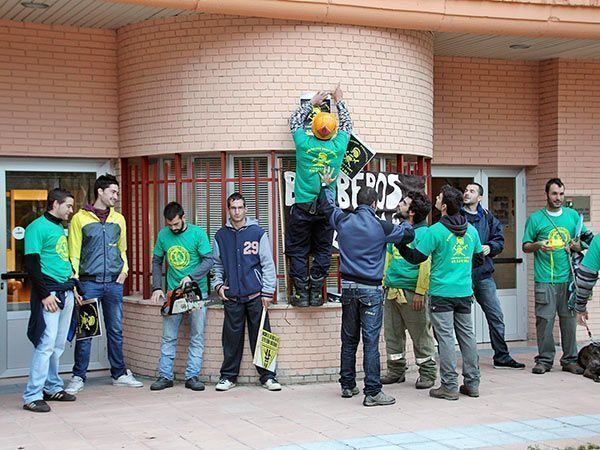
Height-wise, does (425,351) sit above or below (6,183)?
below

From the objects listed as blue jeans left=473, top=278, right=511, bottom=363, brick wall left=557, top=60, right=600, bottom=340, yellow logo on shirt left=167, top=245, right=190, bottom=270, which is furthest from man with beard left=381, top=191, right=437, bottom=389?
brick wall left=557, top=60, right=600, bottom=340

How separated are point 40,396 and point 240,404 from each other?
181 cm

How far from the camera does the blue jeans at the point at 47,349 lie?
8.16m

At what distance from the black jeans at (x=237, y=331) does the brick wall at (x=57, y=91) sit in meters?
2.53

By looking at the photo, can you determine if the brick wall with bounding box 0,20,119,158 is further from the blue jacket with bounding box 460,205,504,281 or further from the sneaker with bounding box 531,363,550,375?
the sneaker with bounding box 531,363,550,375

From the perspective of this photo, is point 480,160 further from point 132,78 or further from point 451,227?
point 132,78

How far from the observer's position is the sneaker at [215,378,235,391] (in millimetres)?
9016

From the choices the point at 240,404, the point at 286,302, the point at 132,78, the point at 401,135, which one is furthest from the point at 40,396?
the point at 401,135

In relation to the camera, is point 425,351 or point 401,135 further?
point 401,135

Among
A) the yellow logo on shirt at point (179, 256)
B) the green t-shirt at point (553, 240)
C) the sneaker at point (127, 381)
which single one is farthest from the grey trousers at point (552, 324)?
the sneaker at point (127, 381)

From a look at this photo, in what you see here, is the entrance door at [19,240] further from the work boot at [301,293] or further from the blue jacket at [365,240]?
the blue jacket at [365,240]

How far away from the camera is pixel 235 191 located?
9.55 m

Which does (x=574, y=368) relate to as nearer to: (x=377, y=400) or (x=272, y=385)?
(x=377, y=400)

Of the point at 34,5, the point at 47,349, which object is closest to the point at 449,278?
the point at 47,349
